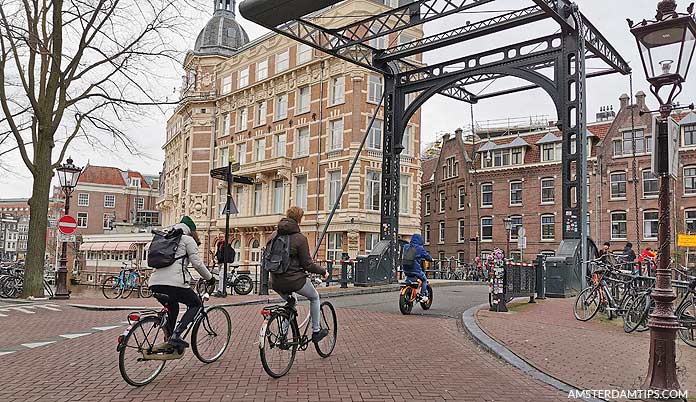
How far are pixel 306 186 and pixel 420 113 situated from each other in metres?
7.95

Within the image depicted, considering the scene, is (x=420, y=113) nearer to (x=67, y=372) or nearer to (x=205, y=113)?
(x=205, y=113)

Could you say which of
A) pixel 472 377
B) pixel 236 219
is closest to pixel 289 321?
pixel 472 377

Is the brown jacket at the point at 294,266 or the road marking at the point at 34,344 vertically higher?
the brown jacket at the point at 294,266

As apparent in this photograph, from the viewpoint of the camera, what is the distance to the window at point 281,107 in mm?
36781

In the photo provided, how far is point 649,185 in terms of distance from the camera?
36.4m

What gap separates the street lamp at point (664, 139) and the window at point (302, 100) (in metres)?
30.1

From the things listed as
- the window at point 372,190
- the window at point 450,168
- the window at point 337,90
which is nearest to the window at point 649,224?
the window at point 450,168

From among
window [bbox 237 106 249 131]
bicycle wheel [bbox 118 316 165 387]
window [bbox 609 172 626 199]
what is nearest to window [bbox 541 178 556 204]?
window [bbox 609 172 626 199]

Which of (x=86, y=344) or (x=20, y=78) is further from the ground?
(x=20, y=78)

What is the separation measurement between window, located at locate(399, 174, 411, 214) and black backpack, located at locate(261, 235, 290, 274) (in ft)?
87.6

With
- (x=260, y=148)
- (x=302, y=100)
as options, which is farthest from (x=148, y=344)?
(x=260, y=148)

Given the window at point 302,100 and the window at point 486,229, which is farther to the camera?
the window at point 486,229

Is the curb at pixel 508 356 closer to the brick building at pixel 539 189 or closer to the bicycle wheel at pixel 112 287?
the bicycle wheel at pixel 112 287

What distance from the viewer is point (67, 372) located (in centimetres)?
644
